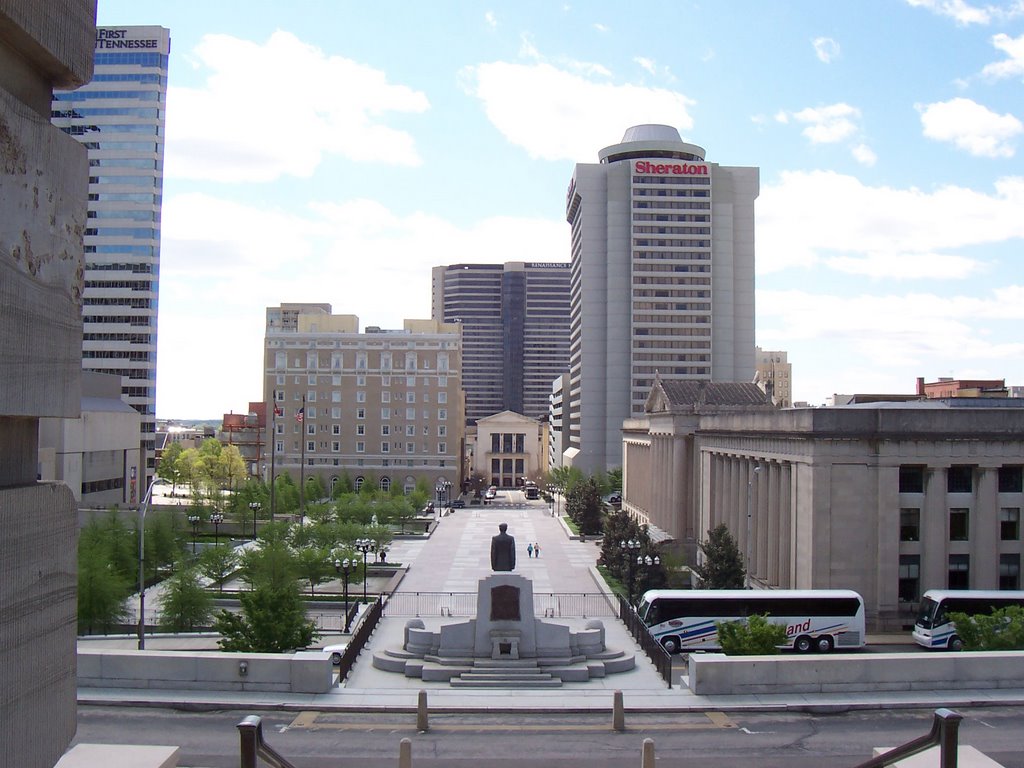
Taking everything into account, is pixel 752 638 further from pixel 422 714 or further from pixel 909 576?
pixel 909 576

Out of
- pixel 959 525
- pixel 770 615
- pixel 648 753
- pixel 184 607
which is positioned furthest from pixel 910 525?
pixel 184 607

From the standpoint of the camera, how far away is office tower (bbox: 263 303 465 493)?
379 ft

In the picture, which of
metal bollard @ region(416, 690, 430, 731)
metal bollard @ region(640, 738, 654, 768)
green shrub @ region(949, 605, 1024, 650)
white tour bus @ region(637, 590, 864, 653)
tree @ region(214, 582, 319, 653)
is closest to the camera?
metal bollard @ region(640, 738, 654, 768)

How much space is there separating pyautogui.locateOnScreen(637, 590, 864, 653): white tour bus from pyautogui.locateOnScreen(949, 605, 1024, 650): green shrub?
6.40 m

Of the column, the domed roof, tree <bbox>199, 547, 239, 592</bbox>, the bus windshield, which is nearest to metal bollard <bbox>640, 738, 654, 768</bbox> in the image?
the bus windshield

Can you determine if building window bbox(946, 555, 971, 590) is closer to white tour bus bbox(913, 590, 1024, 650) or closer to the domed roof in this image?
white tour bus bbox(913, 590, 1024, 650)

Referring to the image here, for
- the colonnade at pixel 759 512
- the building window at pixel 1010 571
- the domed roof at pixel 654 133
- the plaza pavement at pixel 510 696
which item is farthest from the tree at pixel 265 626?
the domed roof at pixel 654 133

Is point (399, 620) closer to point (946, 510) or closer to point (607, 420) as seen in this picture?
point (946, 510)

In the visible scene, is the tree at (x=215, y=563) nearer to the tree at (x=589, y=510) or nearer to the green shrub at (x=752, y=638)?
the green shrub at (x=752, y=638)

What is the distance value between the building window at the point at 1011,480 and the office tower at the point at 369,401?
79195 millimetres

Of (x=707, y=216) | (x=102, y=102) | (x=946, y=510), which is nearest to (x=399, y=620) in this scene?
(x=946, y=510)

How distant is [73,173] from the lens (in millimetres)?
4703

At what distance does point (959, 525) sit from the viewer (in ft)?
141

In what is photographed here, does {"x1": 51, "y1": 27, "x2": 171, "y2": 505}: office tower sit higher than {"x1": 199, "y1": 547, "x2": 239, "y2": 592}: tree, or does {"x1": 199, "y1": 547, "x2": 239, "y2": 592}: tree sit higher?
{"x1": 51, "y1": 27, "x2": 171, "y2": 505}: office tower
